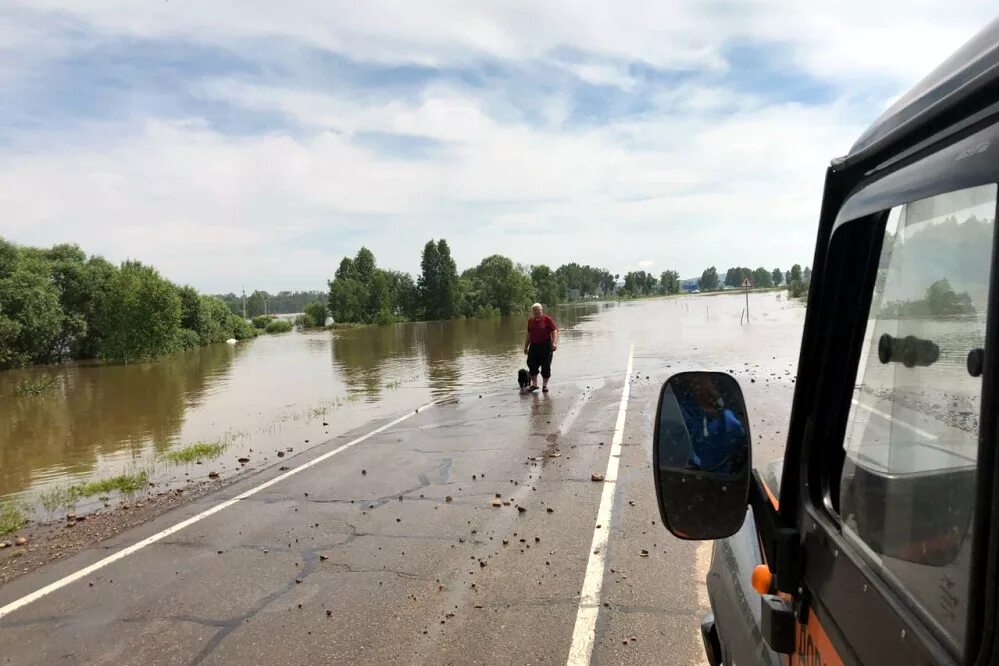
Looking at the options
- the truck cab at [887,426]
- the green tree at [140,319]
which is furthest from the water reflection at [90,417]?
the truck cab at [887,426]

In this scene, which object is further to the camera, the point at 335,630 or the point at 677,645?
the point at 335,630

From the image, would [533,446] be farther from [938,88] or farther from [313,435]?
[938,88]

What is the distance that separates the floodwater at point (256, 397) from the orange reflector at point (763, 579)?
798cm

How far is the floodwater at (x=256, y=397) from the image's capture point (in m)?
11.5

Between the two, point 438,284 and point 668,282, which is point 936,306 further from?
point 668,282

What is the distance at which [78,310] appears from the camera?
149 feet

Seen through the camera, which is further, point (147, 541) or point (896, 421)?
point (147, 541)

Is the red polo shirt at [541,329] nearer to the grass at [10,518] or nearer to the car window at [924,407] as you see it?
the grass at [10,518]

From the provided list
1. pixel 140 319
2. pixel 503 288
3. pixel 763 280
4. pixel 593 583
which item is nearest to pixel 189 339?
pixel 140 319

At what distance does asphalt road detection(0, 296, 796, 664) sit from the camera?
4027mm

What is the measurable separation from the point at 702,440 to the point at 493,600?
3.28 m

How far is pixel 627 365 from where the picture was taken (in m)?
19.7

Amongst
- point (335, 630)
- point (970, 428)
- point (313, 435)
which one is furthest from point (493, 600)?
point (313, 435)

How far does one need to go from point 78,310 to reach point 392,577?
A: 49.8 meters
